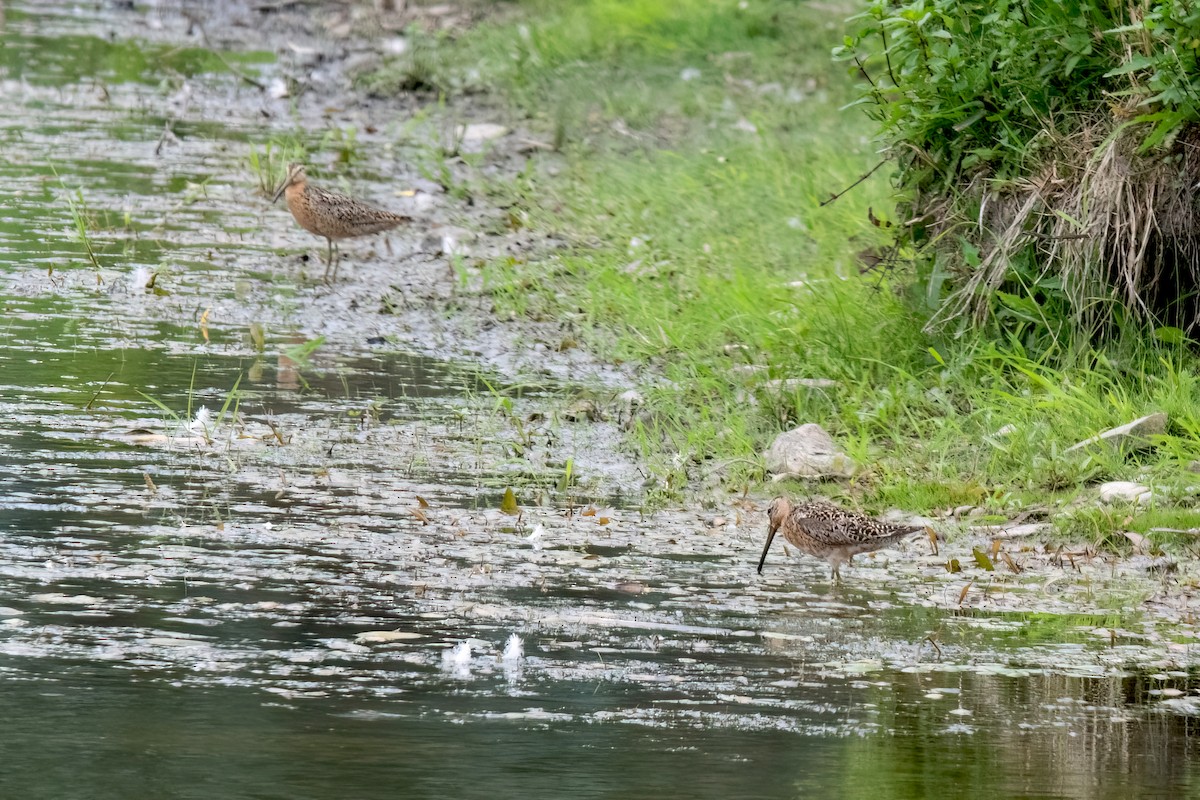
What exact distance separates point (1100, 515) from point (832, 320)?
2304 mm

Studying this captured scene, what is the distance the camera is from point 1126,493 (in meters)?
7.07

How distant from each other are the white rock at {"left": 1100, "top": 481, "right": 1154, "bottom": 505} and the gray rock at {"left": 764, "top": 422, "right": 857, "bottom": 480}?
991mm

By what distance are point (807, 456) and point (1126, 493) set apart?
1241 millimetres

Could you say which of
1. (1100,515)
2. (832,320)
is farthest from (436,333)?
(1100,515)

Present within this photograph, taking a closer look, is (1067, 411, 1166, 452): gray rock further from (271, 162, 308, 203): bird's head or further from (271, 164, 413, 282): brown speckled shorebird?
(271, 162, 308, 203): bird's head

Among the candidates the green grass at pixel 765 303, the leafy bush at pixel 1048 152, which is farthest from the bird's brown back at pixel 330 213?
the leafy bush at pixel 1048 152

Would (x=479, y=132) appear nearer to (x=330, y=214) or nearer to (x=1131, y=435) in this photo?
(x=330, y=214)

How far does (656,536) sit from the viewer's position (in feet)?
22.4

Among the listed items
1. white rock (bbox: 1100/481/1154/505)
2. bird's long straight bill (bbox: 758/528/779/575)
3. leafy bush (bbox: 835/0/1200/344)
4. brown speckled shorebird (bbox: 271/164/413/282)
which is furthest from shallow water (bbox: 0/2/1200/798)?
leafy bush (bbox: 835/0/1200/344)

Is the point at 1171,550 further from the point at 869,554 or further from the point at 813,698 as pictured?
the point at 813,698

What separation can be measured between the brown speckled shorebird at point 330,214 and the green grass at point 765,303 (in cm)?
82

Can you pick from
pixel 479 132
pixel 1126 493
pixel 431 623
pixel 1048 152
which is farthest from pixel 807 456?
pixel 479 132

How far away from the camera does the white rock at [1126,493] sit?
7.03 m

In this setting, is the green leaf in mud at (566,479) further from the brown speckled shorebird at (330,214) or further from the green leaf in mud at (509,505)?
the brown speckled shorebird at (330,214)
